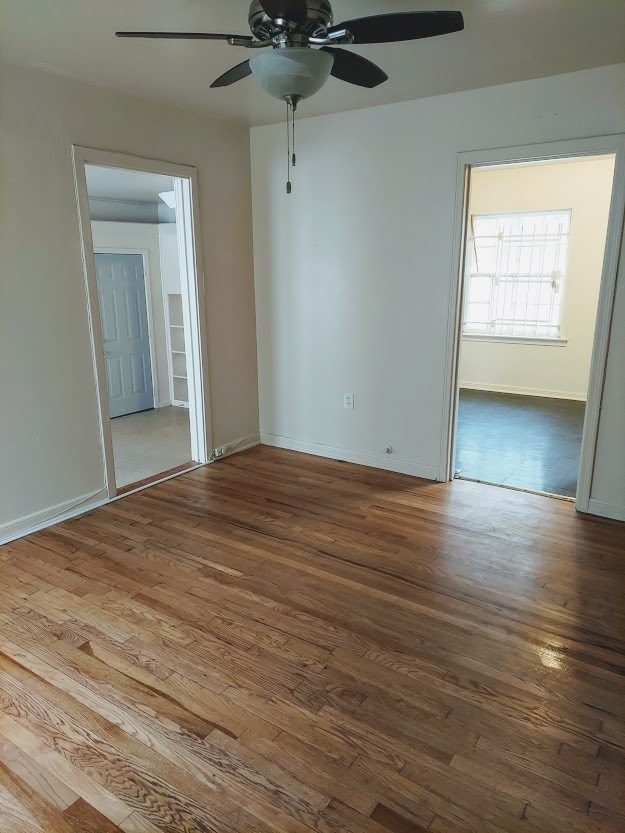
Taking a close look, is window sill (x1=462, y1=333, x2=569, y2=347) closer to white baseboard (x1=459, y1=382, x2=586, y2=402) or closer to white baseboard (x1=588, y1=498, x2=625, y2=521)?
white baseboard (x1=459, y1=382, x2=586, y2=402)

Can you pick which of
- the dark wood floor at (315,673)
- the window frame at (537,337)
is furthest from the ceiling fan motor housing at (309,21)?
the window frame at (537,337)

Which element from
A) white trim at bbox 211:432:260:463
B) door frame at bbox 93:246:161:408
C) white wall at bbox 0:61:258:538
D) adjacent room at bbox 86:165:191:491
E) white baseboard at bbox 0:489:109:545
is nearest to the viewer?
white wall at bbox 0:61:258:538

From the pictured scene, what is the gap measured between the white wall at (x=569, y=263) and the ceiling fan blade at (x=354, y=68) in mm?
4416

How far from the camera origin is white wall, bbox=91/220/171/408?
18.6ft

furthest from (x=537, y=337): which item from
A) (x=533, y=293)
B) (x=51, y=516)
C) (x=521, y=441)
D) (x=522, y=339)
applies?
(x=51, y=516)

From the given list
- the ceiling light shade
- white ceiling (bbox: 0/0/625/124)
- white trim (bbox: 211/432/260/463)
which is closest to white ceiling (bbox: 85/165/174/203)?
white ceiling (bbox: 0/0/625/124)

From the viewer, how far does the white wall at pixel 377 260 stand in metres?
3.25

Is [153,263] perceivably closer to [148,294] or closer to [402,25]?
[148,294]

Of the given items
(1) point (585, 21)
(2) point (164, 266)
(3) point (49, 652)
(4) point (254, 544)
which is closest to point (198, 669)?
(3) point (49, 652)

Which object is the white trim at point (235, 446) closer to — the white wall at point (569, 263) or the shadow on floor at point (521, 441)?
the shadow on floor at point (521, 441)

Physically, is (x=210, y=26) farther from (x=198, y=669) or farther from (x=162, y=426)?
(x=162, y=426)

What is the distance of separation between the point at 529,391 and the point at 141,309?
4.66 m

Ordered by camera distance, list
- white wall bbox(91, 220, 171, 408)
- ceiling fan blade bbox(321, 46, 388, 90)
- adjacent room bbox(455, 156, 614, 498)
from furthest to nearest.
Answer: adjacent room bbox(455, 156, 614, 498)
white wall bbox(91, 220, 171, 408)
ceiling fan blade bbox(321, 46, 388, 90)

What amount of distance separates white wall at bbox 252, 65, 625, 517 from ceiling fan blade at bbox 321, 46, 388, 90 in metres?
1.32
